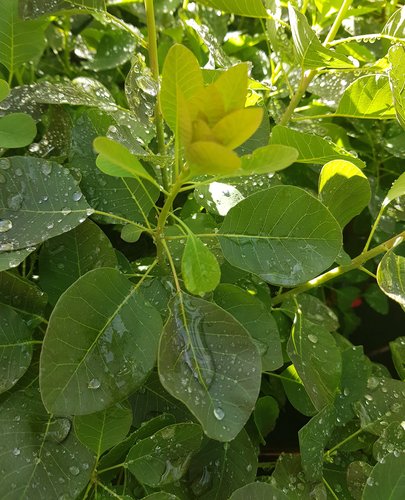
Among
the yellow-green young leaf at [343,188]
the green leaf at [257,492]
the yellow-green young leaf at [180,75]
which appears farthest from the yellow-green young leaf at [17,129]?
the green leaf at [257,492]

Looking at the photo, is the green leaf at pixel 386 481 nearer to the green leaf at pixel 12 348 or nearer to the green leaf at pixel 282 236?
the green leaf at pixel 282 236

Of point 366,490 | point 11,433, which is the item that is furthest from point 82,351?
point 366,490

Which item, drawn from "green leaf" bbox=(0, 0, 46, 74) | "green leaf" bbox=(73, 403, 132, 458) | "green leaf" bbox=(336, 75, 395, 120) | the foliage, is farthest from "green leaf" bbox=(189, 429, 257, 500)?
"green leaf" bbox=(0, 0, 46, 74)

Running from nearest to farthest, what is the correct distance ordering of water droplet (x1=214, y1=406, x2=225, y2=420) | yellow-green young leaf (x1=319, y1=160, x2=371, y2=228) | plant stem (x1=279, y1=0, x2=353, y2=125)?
water droplet (x1=214, y1=406, x2=225, y2=420), yellow-green young leaf (x1=319, y1=160, x2=371, y2=228), plant stem (x1=279, y1=0, x2=353, y2=125)

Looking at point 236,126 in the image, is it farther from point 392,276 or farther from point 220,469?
point 220,469

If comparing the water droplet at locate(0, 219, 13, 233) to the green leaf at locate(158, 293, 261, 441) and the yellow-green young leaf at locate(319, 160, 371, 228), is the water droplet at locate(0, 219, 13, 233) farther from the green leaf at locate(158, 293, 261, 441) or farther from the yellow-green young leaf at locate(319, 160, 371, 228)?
the yellow-green young leaf at locate(319, 160, 371, 228)

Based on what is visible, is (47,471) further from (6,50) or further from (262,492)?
(6,50)
